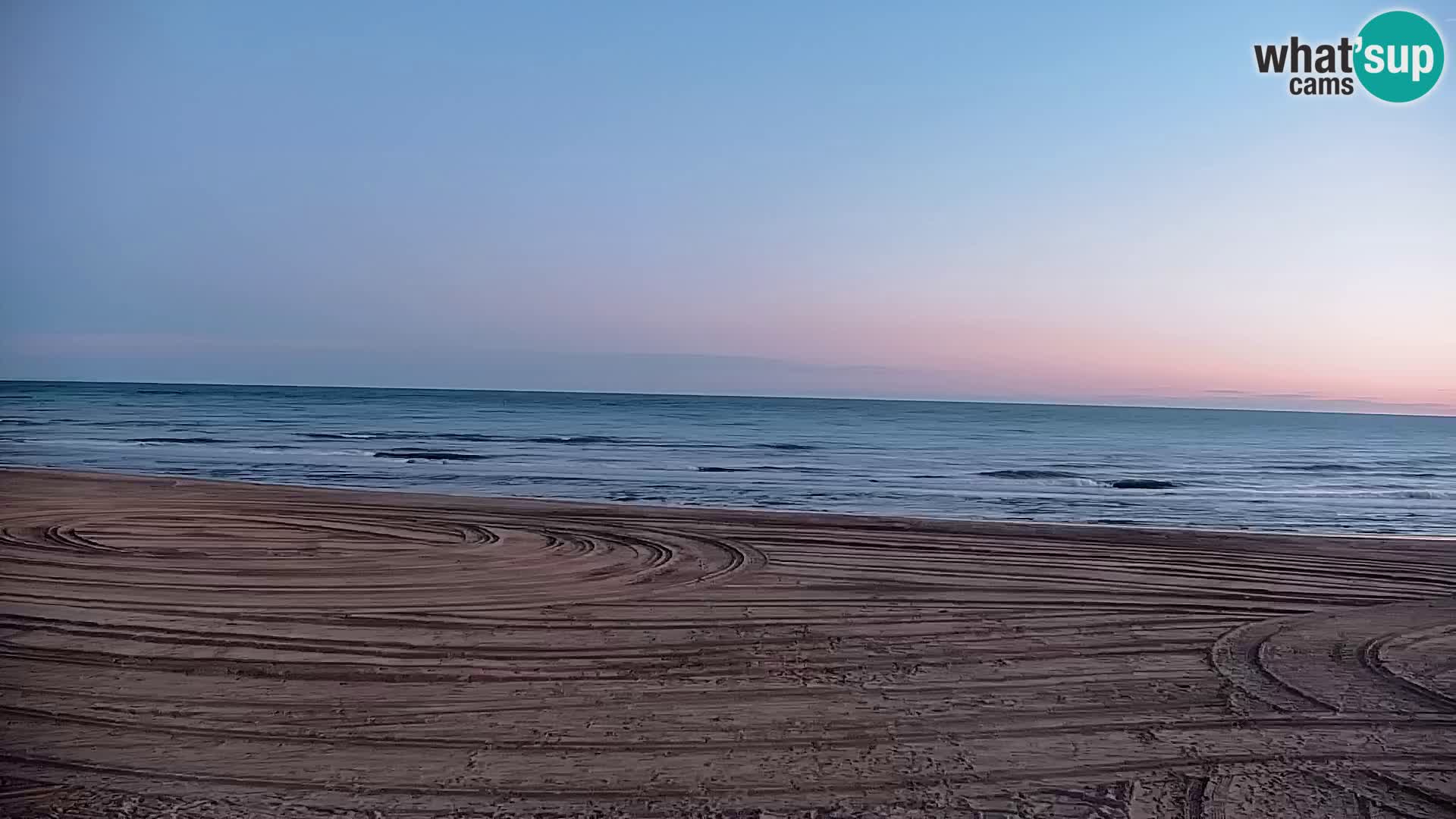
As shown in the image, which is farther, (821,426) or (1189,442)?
(821,426)

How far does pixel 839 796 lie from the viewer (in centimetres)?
400

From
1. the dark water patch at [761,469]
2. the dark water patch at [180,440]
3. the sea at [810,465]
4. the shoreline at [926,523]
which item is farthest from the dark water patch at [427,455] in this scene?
the shoreline at [926,523]

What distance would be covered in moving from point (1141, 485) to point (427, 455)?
54.8 ft

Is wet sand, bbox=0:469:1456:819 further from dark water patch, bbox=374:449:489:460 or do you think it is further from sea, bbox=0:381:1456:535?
dark water patch, bbox=374:449:489:460

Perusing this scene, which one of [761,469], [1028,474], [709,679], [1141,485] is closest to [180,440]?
[761,469]

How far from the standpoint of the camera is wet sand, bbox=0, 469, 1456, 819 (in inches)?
159

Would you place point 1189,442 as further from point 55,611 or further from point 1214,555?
point 55,611

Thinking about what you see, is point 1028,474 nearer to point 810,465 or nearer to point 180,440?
point 810,465

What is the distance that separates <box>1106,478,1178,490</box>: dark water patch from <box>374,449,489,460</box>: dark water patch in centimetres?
1447

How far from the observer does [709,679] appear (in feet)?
17.9

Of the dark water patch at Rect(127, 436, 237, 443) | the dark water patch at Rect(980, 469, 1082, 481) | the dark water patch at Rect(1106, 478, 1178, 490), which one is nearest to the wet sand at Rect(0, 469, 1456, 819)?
the dark water patch at Rect(1106, 478, 1178, 490)

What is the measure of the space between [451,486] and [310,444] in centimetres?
1306

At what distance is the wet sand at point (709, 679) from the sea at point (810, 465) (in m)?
6.50

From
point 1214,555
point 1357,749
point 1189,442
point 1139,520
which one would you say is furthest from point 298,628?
point 1189,442
